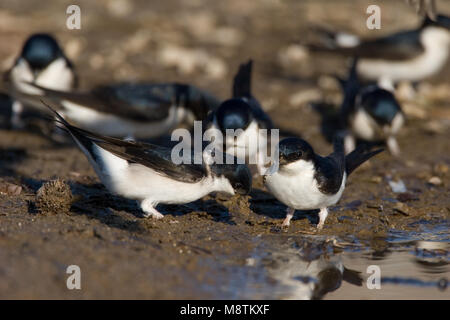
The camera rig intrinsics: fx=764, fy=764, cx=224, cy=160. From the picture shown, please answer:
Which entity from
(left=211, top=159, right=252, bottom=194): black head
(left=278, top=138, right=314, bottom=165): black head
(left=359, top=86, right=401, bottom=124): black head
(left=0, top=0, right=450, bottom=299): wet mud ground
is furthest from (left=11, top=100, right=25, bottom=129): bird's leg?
(left=278, top=138, right=314, bottom=165): black head

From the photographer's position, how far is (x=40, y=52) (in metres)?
7.84

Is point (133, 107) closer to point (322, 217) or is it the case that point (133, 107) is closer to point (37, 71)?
point (37, 71)

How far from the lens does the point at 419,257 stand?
4965 mm

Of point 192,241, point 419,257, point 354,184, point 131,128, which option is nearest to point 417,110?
point 354,184

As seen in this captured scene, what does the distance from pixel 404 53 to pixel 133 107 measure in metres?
3.72

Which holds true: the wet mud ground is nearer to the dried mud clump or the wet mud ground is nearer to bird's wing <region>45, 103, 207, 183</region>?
the dried mud clump

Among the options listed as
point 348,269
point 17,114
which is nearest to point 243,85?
point 17,114

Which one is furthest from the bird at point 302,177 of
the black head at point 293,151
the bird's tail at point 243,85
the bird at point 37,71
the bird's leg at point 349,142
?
the bird at point 37,71

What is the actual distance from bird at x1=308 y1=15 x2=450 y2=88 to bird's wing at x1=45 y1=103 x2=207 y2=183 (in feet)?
15.0

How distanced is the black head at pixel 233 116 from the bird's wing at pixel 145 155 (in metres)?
0.93

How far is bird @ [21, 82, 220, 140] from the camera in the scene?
721 centimetres

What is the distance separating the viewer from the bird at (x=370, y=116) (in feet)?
25.1

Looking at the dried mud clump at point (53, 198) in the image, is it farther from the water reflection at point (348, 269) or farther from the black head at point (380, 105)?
the black head at point (380, 105)
